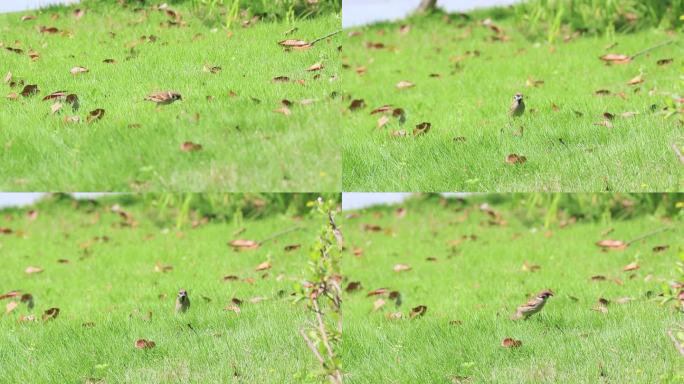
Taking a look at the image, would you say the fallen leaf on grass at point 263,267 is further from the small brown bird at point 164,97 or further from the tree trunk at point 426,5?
the tree trunk at point 426,5

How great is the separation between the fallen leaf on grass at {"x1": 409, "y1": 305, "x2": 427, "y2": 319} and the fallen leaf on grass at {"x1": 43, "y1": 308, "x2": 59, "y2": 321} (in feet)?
8.13

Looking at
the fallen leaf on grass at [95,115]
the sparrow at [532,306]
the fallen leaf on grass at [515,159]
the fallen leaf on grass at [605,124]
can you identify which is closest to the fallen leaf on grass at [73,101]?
the fallen leaf on grass at [95,115]

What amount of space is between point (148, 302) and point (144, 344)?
73 centimetres

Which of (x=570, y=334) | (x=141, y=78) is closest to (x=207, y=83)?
(x=141, y=78)

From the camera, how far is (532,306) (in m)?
6.14

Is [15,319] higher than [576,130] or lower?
lower

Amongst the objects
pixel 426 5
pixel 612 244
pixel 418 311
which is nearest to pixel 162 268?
pixel 418 311

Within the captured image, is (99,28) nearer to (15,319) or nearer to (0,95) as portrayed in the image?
(0,95)

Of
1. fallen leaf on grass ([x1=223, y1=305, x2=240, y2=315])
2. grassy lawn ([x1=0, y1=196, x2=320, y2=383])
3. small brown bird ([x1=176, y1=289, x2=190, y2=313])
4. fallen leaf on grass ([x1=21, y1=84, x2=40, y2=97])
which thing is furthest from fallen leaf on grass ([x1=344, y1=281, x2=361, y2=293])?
fallen leaf on grass ([x1=21, y1=84, x2=40, y2=97])

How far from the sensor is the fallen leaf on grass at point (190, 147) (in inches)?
239

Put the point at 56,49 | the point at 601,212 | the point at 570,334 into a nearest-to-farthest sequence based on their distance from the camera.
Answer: the point at 570,334, the point at 56,49, the point at 601,212

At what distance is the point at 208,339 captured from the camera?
20.0 feet

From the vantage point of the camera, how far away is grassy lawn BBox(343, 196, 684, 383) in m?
5.66

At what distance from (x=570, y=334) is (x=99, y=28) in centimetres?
473
